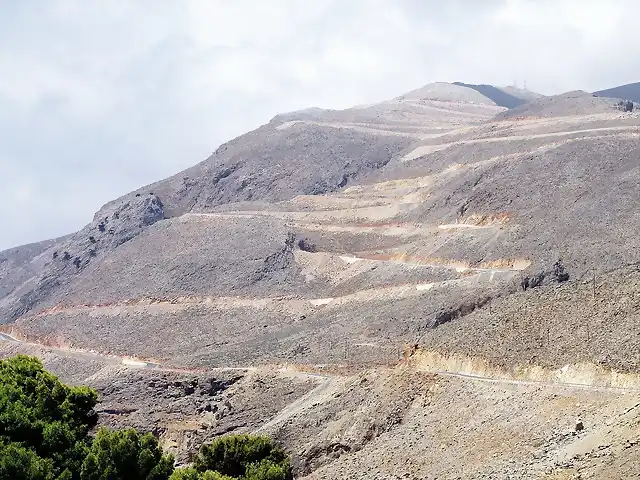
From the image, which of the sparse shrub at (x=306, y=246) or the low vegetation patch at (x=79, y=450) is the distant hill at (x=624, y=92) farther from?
the low vegetation patch at (x=79, y=450)

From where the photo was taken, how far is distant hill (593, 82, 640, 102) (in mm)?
151875

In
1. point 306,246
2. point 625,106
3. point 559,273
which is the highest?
point 625,106

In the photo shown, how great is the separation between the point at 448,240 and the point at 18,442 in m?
39.3

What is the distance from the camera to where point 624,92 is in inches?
6112

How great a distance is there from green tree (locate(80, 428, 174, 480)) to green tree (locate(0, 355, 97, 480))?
2.72 ft

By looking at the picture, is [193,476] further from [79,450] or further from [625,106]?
[625,106]

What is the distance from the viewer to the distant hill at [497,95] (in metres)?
168

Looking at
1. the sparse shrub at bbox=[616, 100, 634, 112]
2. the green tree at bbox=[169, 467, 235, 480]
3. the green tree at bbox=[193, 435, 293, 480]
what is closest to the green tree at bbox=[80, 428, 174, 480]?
the green tree at bbox=[193, 435, 293, 480]

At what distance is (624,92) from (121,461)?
144 m

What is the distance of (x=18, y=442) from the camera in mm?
30984

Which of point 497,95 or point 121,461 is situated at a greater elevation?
point 497,95

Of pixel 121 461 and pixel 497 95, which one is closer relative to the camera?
pixel 121 461

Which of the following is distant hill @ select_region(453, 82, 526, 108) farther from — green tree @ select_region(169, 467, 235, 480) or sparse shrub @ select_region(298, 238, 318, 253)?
green tree @ select_region(169, 467, 235, 480)

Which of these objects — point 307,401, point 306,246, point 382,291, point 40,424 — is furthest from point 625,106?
point 40,424
